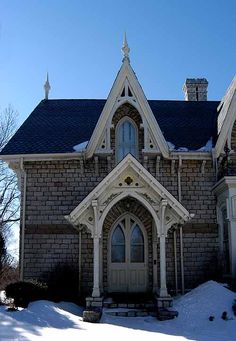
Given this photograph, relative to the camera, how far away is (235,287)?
43.2 feet

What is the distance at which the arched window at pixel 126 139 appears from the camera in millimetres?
16312

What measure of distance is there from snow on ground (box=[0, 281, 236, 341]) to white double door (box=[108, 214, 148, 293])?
2.38 meters

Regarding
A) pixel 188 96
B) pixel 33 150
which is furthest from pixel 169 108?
pixel 33 150

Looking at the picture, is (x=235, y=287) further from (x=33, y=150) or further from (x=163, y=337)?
(x=33, y=150)

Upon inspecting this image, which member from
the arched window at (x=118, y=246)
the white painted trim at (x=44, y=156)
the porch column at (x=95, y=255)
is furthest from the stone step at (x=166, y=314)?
the white painted trim at (x=44, y=156)

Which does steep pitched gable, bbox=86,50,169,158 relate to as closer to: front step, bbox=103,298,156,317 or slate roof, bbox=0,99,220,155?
slate roof, bbox=0,99,220,155

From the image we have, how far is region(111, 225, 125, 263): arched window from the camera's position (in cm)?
1536

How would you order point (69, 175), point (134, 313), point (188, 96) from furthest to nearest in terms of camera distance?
point (188, 96), point (69, 175), point (134, 313)

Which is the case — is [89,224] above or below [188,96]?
below

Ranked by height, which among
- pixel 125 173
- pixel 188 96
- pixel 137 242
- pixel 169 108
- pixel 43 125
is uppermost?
pixel 188 96

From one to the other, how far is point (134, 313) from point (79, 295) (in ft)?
10.4

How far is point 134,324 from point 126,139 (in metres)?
7.44

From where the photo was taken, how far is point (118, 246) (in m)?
15.5

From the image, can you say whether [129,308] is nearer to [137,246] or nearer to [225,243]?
[137,246]
